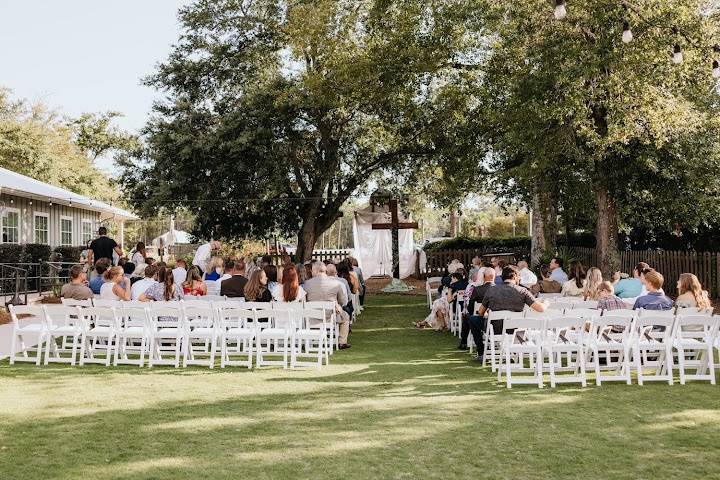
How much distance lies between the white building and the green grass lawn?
13.6 meters

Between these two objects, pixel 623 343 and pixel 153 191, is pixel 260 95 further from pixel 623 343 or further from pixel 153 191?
pixel 623 343

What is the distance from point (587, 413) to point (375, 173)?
24.3 meters

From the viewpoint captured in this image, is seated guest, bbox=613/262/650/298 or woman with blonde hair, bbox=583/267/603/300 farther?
seated guest, bbox=613/262/650/298

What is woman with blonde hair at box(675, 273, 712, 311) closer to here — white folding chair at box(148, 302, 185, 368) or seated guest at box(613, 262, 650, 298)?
seated guest at box(613, 262, 650, 298)

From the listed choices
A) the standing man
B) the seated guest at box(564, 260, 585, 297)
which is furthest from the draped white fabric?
the seated guest at box(564, 260, 585, 297)

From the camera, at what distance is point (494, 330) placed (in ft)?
36.1

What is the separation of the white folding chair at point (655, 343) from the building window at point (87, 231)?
24332mm

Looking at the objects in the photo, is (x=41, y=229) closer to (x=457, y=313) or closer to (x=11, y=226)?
(x=11, y=226)

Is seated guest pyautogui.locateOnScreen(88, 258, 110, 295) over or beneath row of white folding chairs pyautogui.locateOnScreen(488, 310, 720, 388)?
over

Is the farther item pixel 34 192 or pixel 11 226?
pixel 11 226

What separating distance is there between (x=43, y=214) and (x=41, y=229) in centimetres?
49

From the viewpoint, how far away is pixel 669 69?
1795cm

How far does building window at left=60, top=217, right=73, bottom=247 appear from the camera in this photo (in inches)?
1110

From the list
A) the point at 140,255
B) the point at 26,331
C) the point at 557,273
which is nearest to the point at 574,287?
the point at 557,273
